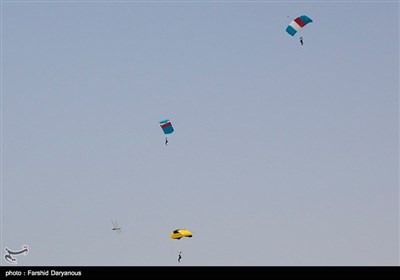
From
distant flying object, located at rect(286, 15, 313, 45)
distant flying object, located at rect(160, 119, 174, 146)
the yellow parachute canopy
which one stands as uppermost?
distant flying object, located at rect(286, 15, 313, 45)

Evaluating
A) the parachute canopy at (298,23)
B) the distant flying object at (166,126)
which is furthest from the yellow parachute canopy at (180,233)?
the parachute canopy at (298,23)

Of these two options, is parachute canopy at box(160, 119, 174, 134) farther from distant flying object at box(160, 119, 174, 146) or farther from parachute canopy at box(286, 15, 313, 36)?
parachute canopy at box(286, 15, 313, 36)

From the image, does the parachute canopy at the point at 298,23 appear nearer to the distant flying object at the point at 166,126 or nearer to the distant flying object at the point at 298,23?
the distant flying object at the point at 298,23

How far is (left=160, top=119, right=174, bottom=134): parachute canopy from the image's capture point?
422 feet

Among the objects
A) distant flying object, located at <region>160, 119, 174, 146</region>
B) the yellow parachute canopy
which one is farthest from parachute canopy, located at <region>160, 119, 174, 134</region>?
the yellow parachute canopy

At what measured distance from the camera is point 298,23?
126m

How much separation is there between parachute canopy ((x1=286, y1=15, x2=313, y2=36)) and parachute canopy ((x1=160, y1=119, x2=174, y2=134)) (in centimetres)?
1987

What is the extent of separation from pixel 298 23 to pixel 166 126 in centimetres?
2174

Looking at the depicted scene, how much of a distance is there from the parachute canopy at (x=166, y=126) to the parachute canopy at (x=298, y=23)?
19.9 m

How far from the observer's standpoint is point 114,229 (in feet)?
386

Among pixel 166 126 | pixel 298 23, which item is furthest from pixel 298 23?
pixel 166 126

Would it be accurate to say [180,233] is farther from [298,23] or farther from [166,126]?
[298,23]
